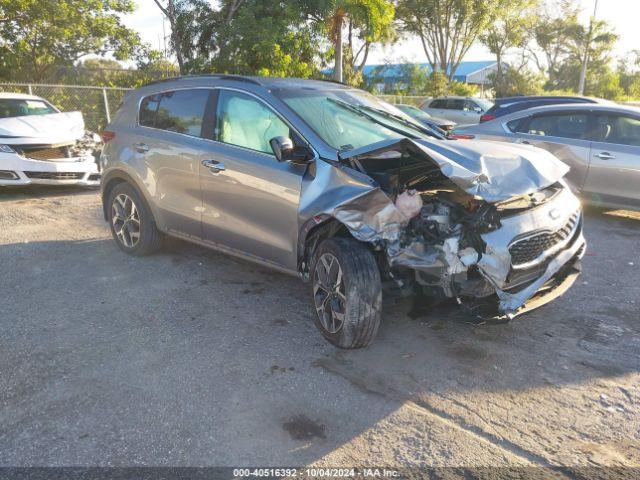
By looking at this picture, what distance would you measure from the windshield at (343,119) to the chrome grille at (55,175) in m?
5.66

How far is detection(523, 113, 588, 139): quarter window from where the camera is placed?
759 centimetres

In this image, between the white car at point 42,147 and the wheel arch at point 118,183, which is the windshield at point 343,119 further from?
the white car at point 42,147

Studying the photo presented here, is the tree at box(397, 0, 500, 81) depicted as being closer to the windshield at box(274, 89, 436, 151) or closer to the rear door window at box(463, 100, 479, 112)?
the rear door window at box(463, 100, 479, 112)

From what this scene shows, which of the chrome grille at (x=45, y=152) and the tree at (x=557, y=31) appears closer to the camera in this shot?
the chrome grille at (x=45, y=152)

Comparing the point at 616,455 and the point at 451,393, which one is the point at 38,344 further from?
the point at 616,455

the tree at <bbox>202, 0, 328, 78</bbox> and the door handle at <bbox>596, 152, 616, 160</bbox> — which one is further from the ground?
the tree at <bbox>202, 0, 328, 78</bbox>

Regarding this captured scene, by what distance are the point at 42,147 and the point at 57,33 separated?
1251 centimetres

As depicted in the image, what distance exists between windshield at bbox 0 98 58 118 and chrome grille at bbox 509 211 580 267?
8.81 metres

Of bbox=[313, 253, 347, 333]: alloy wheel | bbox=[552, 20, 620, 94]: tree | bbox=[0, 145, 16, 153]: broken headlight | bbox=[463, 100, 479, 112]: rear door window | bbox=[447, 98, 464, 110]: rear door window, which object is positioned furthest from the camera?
bbox=[552, 20, 620, 94]: tree

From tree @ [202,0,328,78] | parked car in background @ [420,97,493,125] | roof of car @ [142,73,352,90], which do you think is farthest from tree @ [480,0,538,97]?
roof of car @ [142,73,352,90]

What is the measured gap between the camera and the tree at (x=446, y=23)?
29.0 meters

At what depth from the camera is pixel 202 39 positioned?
17.3 metres

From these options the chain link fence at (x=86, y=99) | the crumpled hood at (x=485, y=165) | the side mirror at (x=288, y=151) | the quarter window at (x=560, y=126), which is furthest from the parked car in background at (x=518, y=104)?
the chain link fence at (x=86, y=99)

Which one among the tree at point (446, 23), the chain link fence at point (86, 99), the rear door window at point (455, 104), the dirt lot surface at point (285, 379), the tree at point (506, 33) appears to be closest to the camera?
the dirt lot surface at point (285, 379)
